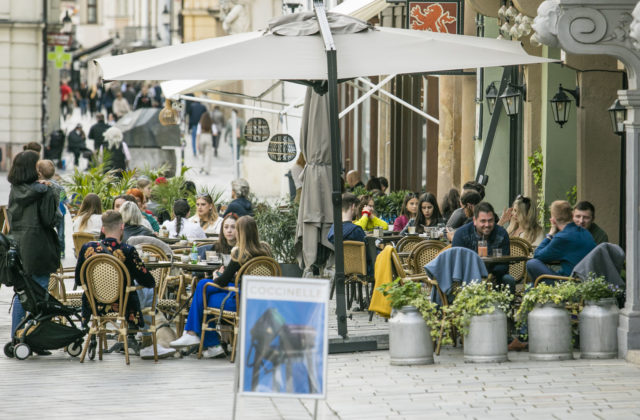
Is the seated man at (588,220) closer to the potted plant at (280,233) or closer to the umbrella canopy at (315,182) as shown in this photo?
the umbrella canopy at (315,182)

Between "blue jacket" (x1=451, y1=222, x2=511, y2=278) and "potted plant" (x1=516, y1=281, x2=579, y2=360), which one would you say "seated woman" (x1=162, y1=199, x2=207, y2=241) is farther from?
"potted plant" (x1=516, y1=281, x2=579, y2=360)

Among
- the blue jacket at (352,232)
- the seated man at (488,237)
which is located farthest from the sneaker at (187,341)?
the blue jacket at (352,232)

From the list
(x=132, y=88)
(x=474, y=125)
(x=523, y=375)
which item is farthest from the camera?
(x=132, y=88)

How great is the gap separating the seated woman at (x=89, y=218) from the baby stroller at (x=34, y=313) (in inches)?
135

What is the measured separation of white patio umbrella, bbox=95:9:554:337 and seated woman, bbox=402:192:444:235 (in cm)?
369

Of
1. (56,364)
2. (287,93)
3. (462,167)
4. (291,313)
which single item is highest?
(287,93)

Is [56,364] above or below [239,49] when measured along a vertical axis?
below

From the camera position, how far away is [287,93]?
30828 mm

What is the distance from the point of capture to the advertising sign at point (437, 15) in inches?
685

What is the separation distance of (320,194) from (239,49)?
2.88 metres

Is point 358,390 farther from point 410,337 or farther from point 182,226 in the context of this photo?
point 182,226

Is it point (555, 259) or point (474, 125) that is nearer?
point (555, 259)

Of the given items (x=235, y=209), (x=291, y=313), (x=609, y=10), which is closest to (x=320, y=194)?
(x=235, y=209)

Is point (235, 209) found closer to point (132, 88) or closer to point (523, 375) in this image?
point (523, 375)
